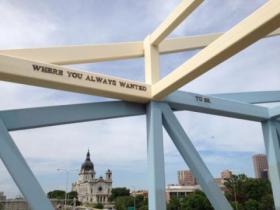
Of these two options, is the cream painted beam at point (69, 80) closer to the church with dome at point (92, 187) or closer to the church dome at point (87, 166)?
the church with dome at point (92, 187)

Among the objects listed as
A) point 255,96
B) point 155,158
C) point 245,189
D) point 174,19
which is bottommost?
point 155,158

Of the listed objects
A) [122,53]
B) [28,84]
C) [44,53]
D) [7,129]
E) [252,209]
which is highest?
[122,53]

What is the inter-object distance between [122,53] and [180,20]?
184 centimetres

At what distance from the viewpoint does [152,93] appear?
8.48 metres

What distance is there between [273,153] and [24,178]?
7.67m

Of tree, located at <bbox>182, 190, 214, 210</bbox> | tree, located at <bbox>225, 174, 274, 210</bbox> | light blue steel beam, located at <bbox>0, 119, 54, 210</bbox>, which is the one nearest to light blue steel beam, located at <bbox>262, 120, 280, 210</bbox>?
light blue steel beam, located at <bbox>0, 119, 54, 210</bbox>

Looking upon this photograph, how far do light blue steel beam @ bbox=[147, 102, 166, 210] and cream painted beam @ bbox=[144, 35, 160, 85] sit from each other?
0.75m

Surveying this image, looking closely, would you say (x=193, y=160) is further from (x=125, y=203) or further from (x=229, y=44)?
(x=125, y=203)

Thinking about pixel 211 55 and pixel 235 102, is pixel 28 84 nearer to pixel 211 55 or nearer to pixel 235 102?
pixel 211 55

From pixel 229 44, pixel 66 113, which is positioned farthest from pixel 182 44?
pixel 66 113

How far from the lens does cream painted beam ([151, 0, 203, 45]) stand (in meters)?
7.42

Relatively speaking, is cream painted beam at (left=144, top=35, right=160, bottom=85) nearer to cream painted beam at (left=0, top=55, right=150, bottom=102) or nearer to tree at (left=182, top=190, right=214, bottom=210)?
cream painted beam at (left=0, top=55, right=150, bottom=102)

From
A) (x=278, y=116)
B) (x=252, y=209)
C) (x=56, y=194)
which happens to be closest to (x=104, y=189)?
(x=56, y=194)

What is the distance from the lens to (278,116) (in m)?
10.5
